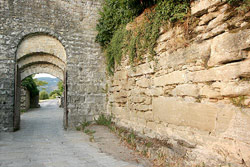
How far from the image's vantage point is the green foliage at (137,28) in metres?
3.64

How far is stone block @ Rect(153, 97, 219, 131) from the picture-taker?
9.20 ft

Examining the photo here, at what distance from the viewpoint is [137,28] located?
15.7ft

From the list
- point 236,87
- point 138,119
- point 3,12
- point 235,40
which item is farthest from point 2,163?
point 3,12

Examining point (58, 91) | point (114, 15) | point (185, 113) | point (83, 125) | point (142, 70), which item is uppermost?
point (114, 15)

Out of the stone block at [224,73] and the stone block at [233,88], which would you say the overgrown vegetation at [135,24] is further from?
the stone block at [233,88]

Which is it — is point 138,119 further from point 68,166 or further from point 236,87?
point 236,87

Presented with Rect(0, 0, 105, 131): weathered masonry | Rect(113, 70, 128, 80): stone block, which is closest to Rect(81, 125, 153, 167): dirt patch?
Rect(0, 0, 105, 131): weathered masonry

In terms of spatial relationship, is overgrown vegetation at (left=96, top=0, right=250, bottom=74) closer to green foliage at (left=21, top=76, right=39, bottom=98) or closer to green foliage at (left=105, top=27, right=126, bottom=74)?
green foliage at (left=105, top=27, right=126, bottom=74)

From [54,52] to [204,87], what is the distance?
5.87 m

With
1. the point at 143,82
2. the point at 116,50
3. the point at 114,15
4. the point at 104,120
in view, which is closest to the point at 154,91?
the point at 143,82

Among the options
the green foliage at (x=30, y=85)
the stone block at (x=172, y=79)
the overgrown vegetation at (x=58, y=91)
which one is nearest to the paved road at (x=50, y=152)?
the stone block at (x=172, y=79)

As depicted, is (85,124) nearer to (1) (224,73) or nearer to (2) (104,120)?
(2) (104,120)

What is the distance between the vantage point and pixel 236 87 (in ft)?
8.02

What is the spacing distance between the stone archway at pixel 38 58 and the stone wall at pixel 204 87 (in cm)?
420
